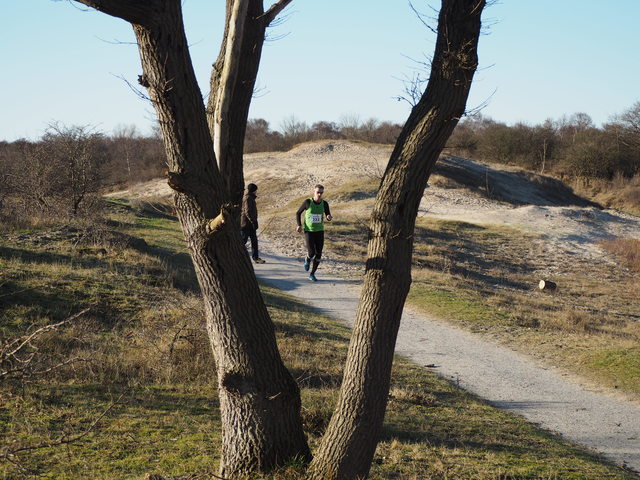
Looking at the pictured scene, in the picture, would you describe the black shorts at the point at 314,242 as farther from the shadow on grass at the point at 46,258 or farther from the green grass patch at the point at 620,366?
the green grass patch at the point at 620,366

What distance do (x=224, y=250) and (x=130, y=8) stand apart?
72.2 inches

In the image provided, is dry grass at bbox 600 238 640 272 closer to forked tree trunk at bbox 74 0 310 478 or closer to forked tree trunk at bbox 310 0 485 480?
forked tree trunk at bbox 310 0 485 480

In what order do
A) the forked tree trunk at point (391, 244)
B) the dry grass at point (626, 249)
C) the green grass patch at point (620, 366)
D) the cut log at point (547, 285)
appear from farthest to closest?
the dry grass at point (626, 249) < the cut log at point (547, 285) < the green grass patch at point (620, 366) < the forked tree trunk at point (391, 244)

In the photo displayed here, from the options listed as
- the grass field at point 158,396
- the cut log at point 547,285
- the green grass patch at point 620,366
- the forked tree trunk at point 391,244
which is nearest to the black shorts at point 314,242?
the grass field at point 158,396

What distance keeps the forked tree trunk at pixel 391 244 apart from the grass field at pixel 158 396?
60 centimetres

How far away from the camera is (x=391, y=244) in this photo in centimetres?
476

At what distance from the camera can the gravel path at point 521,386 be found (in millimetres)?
8297

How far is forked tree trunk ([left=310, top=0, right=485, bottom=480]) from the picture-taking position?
4.59m

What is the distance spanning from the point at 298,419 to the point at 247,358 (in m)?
0.78

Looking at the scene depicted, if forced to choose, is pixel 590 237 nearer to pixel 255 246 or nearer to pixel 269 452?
pixel 255 246

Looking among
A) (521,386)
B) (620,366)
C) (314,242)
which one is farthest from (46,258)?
(620,366)

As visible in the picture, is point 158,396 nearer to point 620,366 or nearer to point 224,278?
point 224,278

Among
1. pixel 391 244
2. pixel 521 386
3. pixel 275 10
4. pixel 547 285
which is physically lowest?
pixel 521 386

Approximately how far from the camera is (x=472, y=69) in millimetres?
4539
